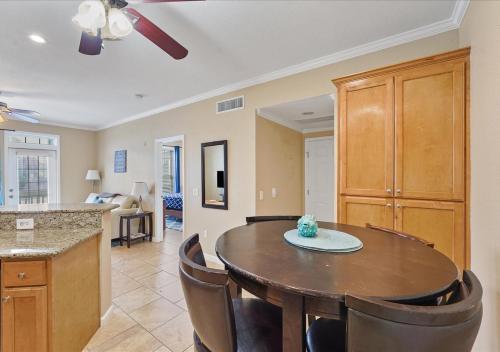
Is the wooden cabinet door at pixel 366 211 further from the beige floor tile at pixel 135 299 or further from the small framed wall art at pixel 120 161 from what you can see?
the small framed wall art at pixel 120 161

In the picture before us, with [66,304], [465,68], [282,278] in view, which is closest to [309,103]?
[465,68]

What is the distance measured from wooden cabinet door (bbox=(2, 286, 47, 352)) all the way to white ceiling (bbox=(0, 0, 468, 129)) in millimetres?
2079

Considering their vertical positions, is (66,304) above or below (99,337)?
above

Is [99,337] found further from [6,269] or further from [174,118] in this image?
[174,118]

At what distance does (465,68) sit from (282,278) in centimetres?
203

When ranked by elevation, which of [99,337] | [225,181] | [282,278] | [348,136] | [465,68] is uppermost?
[465,68]

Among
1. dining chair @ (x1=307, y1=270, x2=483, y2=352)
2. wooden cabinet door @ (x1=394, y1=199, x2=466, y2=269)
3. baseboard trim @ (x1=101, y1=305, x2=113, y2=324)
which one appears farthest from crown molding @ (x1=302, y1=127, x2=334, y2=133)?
baseboard trim @ (x1=101, y1=305, x2=113, y2=324)

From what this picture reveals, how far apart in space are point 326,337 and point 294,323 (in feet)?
1.10

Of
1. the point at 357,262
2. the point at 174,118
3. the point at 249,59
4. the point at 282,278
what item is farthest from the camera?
the point at 174,118

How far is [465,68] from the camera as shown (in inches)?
→ 68.3

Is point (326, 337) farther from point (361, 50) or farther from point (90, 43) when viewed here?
point (361, 50)

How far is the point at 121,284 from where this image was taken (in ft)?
9.91

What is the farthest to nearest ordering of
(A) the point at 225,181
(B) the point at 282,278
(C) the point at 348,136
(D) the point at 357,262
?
(A) the point at 225,181 < (C) the point at 348,136 < (D) the point at 357,262 < (B) the point at 282,278

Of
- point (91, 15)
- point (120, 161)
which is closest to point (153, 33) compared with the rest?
point (91, 15)
